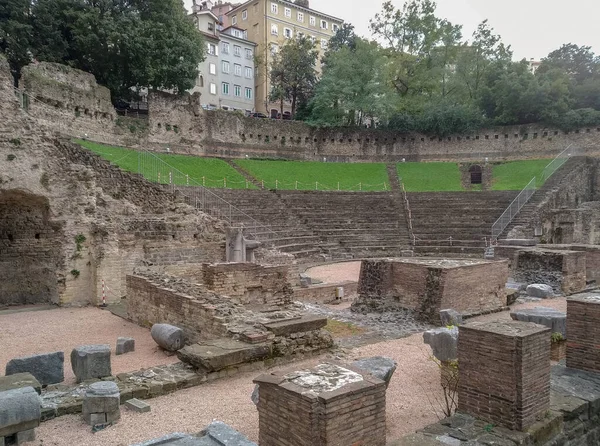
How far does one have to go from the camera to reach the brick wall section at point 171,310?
8.92m

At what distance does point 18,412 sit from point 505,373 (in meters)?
5.46

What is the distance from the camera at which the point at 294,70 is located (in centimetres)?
4828

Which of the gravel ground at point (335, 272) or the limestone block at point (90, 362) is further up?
the limestone block at point (90, 362)

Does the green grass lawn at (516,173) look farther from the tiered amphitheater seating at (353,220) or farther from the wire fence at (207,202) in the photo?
the wire fence at (207,202)

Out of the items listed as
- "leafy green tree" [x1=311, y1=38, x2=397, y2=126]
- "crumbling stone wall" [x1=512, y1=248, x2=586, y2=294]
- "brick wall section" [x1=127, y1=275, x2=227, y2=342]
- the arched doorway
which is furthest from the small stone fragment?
"leafy green tree" [x1=311, y1=38, x2=397, y2=126]

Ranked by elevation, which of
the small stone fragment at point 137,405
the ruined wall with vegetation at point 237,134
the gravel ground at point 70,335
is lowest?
the gravel ground at point 70,335

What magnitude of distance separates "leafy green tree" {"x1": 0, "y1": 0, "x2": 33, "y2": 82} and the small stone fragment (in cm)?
3123

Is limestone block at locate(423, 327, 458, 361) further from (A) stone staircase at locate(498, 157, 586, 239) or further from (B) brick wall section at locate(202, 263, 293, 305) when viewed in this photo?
(A) stone staircase at locate(498, 157, 586, 239)

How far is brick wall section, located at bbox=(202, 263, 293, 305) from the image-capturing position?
40.8 feet

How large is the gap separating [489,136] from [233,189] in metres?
26.0

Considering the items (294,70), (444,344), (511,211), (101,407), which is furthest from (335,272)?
(294,70)

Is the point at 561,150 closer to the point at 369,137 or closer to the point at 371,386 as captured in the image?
the point at 369,137

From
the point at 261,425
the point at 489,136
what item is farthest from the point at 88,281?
the point at 489,136

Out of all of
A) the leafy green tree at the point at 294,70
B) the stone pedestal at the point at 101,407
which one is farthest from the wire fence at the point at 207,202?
the leafy green tree at the point at 294,70
